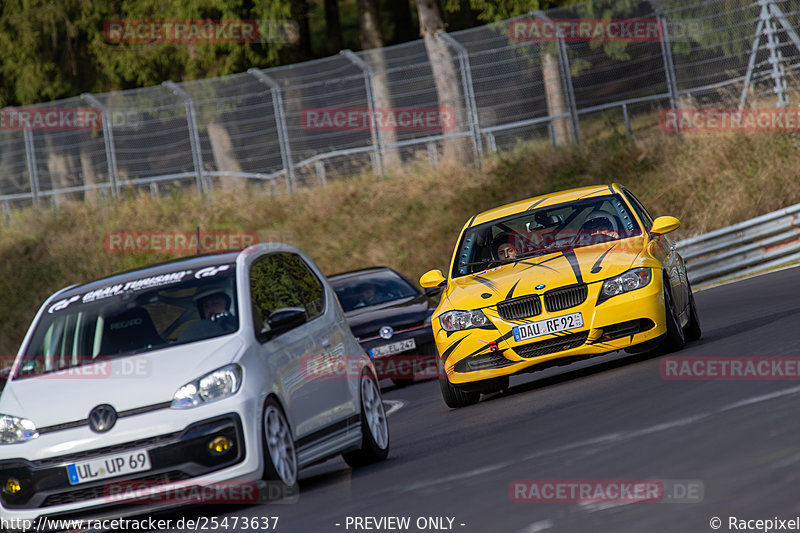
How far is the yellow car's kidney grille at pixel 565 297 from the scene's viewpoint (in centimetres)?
1258

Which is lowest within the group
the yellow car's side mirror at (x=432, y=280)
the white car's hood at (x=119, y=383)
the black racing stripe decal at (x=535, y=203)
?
the yellow car's side mirror at (x=432, y=280)

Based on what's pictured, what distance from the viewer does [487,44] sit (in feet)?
98.7

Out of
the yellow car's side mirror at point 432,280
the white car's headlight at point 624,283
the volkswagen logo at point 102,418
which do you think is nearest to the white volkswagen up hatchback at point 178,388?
the volkswagen logo at point 102,418

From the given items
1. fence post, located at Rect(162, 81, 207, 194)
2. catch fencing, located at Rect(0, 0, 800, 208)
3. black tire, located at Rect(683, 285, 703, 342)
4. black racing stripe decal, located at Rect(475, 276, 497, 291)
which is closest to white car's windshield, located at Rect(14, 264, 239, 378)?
black racing stripe decal, located at Rect(475, 276, 497, 291)

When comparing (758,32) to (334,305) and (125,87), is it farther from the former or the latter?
(125,87)

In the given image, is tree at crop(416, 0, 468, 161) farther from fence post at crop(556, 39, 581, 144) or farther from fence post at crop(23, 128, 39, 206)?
fence post at crop(23, 128, 39, 206)

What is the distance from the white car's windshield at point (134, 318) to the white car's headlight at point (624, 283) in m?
3.98

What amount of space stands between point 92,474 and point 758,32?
21631 millimetres

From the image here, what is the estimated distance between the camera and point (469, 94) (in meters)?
30.5

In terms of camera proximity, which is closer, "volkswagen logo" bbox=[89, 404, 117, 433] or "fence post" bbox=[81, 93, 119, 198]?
"volkswagen logo" bbox=[89, 404, 117, 433]

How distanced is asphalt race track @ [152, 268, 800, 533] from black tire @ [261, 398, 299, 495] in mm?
173

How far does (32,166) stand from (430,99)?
10.2m

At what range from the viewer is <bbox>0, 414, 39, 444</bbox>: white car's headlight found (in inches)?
346

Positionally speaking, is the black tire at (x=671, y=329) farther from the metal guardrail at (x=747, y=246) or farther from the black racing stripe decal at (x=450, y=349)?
the metal guardrail at (x=747, y=246)
